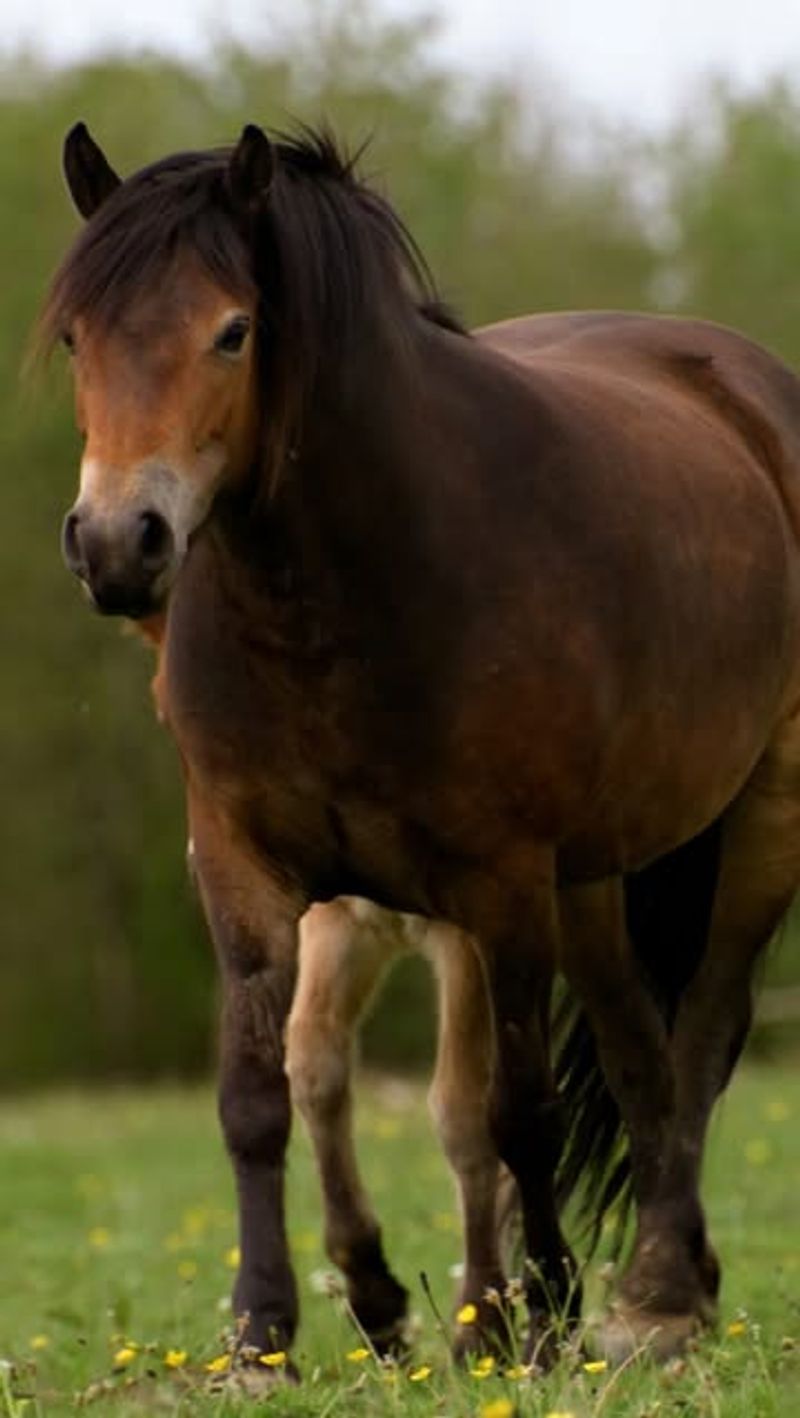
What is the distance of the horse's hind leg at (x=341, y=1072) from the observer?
7605mm

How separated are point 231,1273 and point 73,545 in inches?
238

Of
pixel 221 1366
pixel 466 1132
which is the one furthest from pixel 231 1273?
pixel 221 1366

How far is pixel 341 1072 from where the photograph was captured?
7715 mm

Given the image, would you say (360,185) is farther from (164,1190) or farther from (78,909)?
(78,909)

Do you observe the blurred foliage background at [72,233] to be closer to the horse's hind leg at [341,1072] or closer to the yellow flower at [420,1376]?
the horse's hind leg at [341,1072]

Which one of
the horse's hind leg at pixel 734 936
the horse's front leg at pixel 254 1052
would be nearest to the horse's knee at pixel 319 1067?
the horse's hind leg at pixel 734 936

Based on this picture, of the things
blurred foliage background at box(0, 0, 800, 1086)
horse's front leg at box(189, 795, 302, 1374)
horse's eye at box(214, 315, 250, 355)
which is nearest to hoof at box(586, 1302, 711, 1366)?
horse's front leg at box(189, 795, 302, 1374)

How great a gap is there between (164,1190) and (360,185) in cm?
989

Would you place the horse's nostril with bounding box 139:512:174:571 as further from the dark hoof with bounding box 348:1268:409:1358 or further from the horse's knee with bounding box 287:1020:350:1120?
the dark hoof with bounding box 348:1268:409:1358

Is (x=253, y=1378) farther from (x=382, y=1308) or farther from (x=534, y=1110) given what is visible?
(x=382, y=1308)

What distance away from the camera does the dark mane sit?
5.56 m

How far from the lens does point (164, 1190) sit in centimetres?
1539

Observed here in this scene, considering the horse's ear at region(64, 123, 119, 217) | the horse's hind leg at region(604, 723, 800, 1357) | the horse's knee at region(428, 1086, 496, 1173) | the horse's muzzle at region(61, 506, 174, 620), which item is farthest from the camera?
the horse's knee at region(428, 1086, 496, 1173)

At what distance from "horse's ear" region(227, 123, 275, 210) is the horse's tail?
2.45 meters
